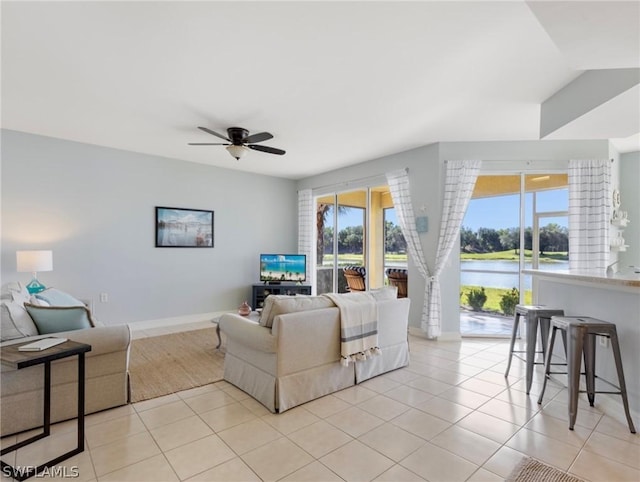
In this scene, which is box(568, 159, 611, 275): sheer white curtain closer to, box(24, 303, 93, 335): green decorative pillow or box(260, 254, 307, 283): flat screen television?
box(260, 254, 307, 283): flat screen television

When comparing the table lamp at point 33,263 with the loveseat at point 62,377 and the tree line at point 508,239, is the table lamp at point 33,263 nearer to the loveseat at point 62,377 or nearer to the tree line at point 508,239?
the loveseat at point 62,377

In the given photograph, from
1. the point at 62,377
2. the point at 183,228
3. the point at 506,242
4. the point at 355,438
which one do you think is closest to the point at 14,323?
the point at 62,377

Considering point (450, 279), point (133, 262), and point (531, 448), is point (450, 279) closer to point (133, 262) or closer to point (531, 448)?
point (531, 448)

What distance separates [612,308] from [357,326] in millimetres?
2068

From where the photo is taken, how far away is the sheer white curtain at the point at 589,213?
407 centimetres

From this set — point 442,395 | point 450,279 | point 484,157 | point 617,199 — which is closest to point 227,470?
point 442,395

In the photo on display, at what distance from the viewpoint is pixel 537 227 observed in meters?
4.52

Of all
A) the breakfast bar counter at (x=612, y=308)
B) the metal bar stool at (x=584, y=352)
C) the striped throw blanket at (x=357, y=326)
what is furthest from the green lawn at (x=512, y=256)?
the striped throw blanket at (x=357, y=326)

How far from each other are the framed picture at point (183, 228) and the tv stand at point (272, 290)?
46.4 inches

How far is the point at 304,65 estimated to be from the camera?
2580mm

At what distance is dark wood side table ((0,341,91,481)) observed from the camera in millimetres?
1783

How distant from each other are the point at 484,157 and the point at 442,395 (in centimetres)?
329

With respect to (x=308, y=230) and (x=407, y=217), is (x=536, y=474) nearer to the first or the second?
(x=407, y=217)

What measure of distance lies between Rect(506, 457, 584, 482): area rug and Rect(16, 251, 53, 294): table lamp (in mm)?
4926
